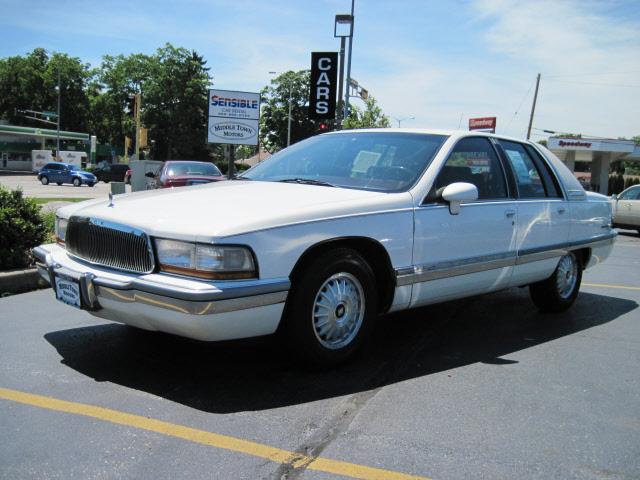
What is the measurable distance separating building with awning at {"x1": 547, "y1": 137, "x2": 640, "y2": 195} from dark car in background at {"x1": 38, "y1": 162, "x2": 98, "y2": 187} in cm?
3156

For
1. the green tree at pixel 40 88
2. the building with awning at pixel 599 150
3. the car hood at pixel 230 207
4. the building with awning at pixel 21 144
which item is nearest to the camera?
the car hood at pixel 230 207

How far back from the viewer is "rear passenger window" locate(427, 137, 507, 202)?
4598 millimetres

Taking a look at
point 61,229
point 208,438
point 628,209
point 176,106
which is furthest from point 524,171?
point 176,106

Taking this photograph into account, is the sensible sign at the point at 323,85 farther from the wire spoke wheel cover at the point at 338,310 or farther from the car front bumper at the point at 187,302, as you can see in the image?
the car front bumper at the point at 187,302

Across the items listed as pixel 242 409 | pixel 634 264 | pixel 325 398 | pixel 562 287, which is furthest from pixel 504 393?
pixel 634 264

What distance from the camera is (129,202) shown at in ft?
13.2

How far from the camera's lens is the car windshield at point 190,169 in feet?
50.5

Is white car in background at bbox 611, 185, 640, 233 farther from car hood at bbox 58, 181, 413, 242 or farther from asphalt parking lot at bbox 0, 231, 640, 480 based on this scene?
car hood at bbox 58, 181, 413, 242

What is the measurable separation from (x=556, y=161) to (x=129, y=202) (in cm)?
419

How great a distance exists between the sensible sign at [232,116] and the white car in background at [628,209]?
10.9 meters

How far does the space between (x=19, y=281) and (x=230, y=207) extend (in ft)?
11.8

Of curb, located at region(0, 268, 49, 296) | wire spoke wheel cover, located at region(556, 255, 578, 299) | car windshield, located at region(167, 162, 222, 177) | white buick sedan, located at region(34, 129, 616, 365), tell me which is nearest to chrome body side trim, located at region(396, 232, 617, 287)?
white buick sedan, located at region(34, 129, 616, 365)

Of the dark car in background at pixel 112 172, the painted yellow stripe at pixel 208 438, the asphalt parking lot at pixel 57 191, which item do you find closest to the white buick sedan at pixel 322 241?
the painted yellow stripe at pixel 208 438

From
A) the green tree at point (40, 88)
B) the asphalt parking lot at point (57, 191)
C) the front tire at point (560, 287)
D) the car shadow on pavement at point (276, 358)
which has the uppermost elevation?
the green tree at point (40, 88)
